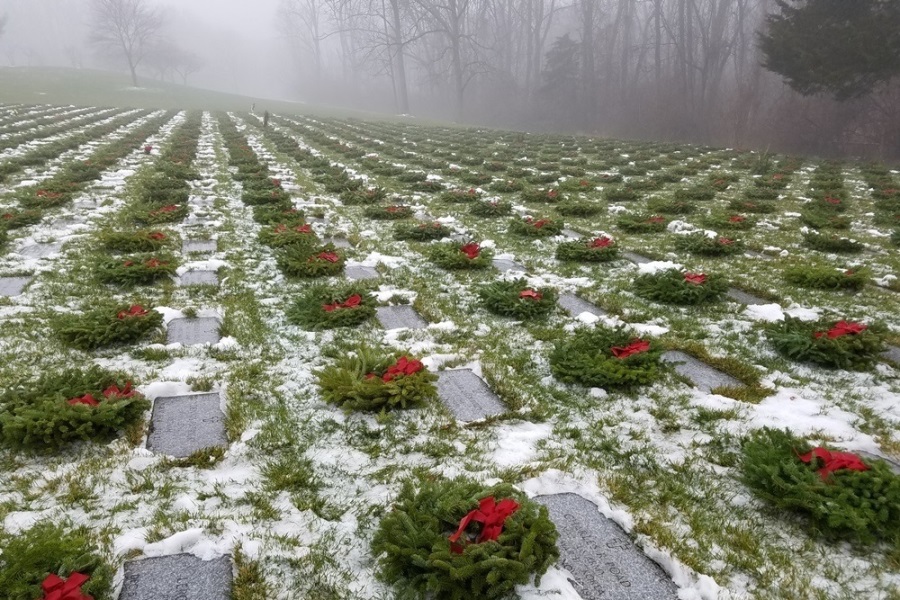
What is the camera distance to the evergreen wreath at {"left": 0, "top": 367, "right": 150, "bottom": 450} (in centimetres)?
273

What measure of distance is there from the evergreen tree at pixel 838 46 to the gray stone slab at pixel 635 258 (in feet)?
53.4

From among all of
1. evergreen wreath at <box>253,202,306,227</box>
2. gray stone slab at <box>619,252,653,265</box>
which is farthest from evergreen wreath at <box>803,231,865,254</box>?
evergreen wreath at <box>253,202,306,227</box>

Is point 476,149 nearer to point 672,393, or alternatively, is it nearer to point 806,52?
point 806,52

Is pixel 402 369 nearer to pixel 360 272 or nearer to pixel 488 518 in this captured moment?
pixel 488 518

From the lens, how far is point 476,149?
1777 cm

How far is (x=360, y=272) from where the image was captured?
5.93 metres

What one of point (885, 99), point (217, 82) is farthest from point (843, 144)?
point (217, 82)

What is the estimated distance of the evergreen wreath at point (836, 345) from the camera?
3701 millimetres

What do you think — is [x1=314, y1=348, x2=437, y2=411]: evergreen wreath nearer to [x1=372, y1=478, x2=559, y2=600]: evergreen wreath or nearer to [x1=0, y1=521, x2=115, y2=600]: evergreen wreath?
[x1=372, y1=478, x2=559, y2=600]: evergreen wreath

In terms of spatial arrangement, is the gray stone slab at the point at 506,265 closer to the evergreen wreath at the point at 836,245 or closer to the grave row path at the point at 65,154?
the evergreen wreath at the point at 836,245

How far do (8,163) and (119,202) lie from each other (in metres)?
4.91

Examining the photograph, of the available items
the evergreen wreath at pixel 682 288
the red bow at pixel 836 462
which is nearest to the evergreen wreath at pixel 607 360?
the red bow at pixel 836 462

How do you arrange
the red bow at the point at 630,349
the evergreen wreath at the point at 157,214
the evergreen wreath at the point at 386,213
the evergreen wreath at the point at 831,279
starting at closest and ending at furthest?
the red bow at the point at 630,349 → the evergreen wreath at the point at 831,279 → the evergreen wreath at the point at 157,214 → the evergreen wreath at the point at 386,213

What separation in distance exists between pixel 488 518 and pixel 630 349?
81.0 inches
